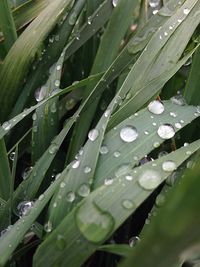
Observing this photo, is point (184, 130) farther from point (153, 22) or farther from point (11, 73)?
→ point (11, 73)

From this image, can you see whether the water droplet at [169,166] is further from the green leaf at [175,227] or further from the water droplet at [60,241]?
the green leaf at [175,227]

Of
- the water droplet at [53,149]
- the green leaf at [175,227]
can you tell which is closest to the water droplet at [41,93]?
the water droplet at [53,149]

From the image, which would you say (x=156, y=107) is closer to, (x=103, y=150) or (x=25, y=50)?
(x=103, y=150)

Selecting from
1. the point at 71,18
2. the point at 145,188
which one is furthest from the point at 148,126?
the point at 71,18

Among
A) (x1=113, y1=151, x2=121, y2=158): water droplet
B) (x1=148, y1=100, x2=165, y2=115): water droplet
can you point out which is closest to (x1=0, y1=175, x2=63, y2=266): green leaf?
(x1=113, y1=151, x2=121, y2=158): water droplet

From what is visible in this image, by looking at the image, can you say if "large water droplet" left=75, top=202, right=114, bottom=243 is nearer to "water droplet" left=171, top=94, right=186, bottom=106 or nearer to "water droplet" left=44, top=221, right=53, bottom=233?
"water droplet" left=44, top=221, right=53, bottom=233

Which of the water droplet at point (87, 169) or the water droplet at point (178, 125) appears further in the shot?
the water droplet at point (178, 125)

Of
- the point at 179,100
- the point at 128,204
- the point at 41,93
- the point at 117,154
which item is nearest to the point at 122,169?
the point at 117,154
